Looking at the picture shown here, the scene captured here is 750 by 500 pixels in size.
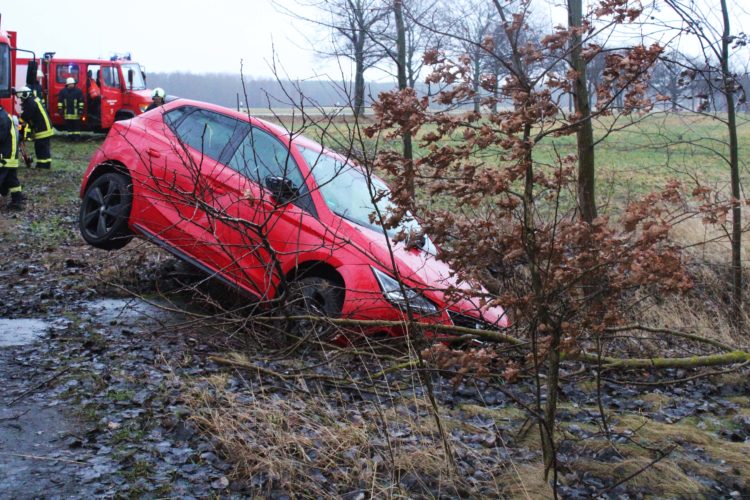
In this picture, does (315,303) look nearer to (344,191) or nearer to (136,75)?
(344,191)

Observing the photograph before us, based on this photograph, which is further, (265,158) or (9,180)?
(9,180)

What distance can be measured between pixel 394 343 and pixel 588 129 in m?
3.33

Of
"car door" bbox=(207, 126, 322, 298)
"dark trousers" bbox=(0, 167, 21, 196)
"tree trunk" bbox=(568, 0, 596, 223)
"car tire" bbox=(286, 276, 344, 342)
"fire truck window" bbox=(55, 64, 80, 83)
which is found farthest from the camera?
"fire truck window" bbox=(55, 64, 80, 83)

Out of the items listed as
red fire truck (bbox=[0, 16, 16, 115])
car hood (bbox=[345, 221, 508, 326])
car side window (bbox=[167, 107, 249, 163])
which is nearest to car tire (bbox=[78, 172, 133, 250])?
car side window (bbox=[167, 107, 249, 163])

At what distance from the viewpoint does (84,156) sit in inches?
899

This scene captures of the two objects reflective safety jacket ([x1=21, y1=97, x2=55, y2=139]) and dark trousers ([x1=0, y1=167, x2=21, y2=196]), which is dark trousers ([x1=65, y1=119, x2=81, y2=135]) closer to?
reflective safety jacket ([x1=21, y1=97, x2=55, y2=139])

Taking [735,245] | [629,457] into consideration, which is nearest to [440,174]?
[629,457]

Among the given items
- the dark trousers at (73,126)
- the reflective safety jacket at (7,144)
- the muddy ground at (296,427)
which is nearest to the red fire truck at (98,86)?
the dark trousers at (73,126)

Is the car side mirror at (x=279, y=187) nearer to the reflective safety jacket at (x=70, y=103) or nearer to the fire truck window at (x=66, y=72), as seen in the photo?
the reflective safety jacket at (x=70, y=103)

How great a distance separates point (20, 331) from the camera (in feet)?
21.9

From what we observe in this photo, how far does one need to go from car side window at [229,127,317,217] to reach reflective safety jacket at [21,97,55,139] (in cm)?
1085

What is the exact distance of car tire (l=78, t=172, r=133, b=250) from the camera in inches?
316

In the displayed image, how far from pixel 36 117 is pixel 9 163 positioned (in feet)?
13.6

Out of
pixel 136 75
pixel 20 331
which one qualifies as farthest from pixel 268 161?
pixel 136 75
